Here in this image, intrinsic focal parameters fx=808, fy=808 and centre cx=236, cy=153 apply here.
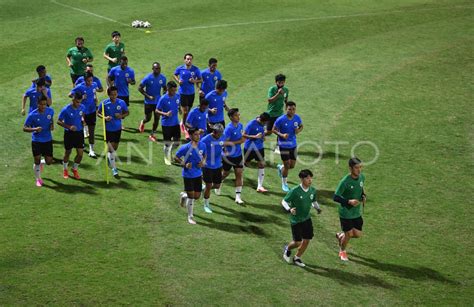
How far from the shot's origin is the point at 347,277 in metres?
17.7

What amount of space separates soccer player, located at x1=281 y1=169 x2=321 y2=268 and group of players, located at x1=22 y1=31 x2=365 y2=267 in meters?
0.02

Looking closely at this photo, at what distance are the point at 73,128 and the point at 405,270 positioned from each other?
32.5ft

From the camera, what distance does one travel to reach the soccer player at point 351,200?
59.0 ft

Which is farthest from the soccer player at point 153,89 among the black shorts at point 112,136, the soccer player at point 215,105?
the black shorts at point 112,136

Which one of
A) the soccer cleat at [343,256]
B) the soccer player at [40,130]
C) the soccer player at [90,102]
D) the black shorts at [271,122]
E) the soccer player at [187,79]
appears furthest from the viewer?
the soccer player at [187,79]

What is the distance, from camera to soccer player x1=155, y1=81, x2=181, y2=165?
24000 mm

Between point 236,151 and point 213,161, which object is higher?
point 236,151

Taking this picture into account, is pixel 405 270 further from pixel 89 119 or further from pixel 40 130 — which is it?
pixel 89 119

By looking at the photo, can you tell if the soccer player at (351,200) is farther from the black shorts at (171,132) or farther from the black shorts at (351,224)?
the black shorts at (171,132)

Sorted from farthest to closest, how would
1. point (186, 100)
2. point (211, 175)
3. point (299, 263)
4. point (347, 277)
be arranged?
point (186, 100), point (211, 175), point (299, 263), point (347, 277)

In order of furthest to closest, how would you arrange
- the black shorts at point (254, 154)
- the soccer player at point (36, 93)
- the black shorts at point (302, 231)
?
the soccer player at point (36, 93) → the black shorts at point (254, 154) → the black shorts at point (302, 231)

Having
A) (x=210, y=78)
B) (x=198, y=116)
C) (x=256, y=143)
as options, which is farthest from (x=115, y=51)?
(x=256, y=143)

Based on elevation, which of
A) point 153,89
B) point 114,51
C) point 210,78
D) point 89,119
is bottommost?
point 89,119

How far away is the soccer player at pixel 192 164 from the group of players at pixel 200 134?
0.08 ft
